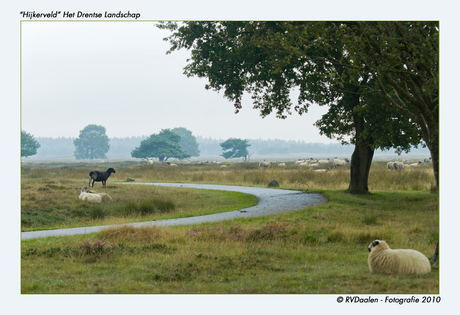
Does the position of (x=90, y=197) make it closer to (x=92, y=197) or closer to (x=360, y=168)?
(x=92, y=197)

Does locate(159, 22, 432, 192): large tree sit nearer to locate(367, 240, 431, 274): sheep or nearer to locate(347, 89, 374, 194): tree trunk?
locate(347, 89, 374, 194): tree trunk

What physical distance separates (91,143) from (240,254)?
45.2 ft

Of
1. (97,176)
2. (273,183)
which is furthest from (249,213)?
(273,183)

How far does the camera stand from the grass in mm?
9062

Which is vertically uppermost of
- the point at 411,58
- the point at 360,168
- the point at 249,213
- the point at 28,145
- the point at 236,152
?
the point at 411,58

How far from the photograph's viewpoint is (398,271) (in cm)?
913

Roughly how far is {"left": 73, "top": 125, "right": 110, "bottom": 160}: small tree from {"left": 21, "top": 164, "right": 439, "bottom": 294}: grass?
2.27m

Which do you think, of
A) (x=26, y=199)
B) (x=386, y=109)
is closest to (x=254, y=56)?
(x=386, y=109)

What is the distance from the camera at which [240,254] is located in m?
11.3

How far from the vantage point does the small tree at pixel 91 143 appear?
19562mm

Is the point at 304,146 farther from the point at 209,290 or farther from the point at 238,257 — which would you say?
the point at 209,290

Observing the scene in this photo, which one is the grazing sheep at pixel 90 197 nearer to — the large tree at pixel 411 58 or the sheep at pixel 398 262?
the large tree at pixel 411 58

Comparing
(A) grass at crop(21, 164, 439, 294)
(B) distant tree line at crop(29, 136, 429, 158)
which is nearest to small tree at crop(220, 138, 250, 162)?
(B) distant tree line at crop(29, 136, 429, 158)

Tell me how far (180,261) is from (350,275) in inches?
149
